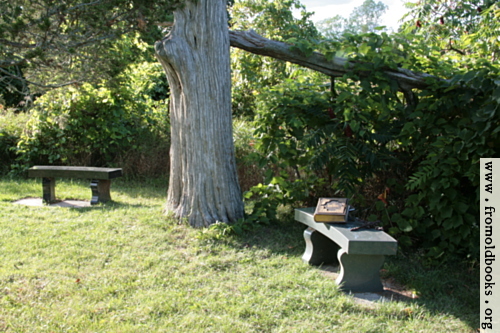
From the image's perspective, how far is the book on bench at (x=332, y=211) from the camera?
442 cm

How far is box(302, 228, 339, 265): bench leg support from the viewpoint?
189 inches

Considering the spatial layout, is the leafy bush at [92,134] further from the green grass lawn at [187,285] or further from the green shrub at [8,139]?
the green grass lawn at [187,285]

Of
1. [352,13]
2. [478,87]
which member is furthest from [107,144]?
[352,13]

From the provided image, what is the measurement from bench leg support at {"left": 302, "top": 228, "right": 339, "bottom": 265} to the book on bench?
1.11ft

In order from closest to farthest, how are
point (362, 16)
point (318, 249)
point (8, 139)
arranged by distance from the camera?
point (318, 249)
point (8, 139)
point (362, 16)

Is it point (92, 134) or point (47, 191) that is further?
point (92, 134)

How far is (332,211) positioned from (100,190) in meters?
4.56

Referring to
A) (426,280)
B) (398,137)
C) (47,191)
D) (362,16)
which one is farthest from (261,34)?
(362,16)

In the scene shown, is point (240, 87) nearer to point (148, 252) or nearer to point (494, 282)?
point (148, 252)

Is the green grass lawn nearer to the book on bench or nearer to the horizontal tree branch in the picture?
the book on bench

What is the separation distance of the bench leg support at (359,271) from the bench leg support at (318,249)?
0.65 meters

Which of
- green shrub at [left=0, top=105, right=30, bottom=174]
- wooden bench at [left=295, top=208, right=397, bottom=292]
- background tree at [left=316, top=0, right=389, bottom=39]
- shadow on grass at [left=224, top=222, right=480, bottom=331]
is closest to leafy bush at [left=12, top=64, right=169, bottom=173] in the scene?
green shrub at [left=0, top=105, right=30, bottom=174]

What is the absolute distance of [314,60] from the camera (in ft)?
17.5

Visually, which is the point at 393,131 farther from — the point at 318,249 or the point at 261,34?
the point at 261,34
